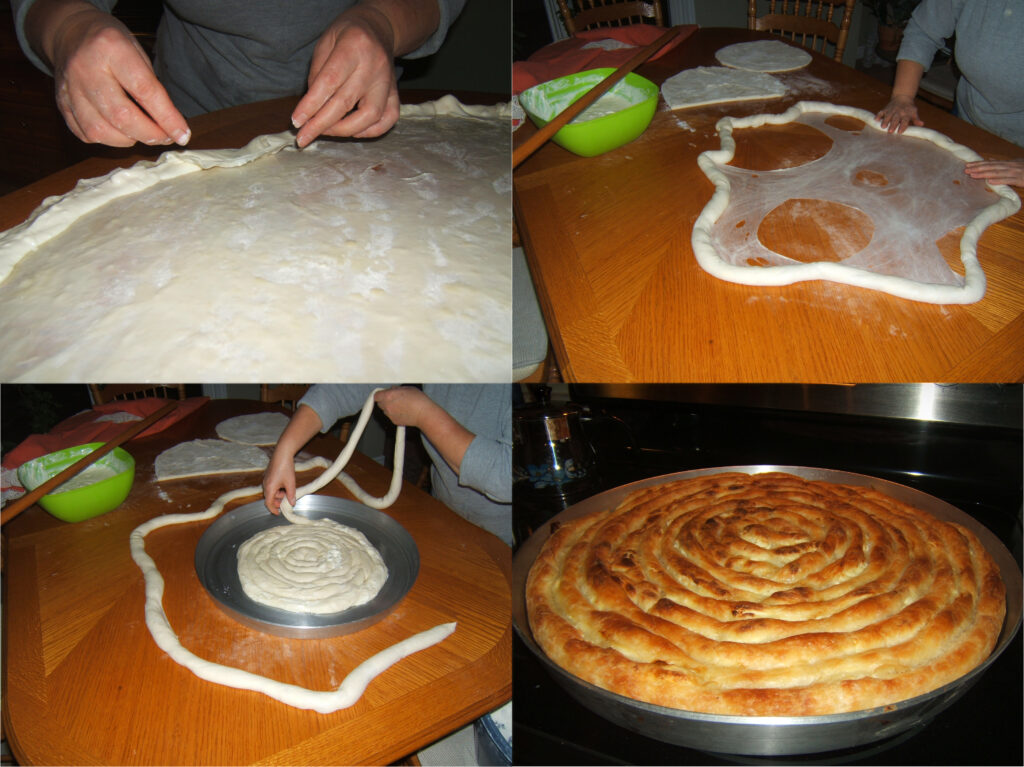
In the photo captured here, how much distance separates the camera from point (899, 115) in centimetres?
111

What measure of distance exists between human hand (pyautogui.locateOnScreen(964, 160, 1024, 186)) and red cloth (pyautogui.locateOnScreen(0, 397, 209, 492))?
1365 millimetres

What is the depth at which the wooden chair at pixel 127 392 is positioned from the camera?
148cm

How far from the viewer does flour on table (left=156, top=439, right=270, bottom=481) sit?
3.63ft

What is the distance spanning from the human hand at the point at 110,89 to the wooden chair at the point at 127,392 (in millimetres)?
635

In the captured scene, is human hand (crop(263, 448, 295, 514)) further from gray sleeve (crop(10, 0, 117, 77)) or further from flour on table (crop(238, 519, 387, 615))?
gray sleeve (crop(10, 0, 117, 77))

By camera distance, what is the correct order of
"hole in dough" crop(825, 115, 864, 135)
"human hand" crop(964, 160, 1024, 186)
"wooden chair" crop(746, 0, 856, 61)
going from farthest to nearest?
"wooden chair" crop(746, 0, 856, 61), "hole in dough" crop(825, 115, 864, 135), "human hand" crop(964, 160, 1024, 186)

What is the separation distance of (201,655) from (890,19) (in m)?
3.25

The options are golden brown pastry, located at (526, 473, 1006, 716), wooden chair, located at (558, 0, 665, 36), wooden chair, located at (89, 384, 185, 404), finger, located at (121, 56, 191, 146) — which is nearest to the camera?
golden brown pastry, located at (526, 473, 1006, 716)

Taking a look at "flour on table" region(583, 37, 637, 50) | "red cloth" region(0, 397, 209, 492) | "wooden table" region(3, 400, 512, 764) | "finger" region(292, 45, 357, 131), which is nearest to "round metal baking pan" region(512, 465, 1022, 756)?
"wooden table" region(3, 400, 512, 764)

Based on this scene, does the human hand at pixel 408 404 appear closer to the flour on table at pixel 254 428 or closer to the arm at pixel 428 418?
the arm at pixel 428 418

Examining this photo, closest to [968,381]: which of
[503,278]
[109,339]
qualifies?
[503,278]

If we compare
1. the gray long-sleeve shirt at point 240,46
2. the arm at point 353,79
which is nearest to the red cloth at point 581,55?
the gray long-sleeve shirt at point 240,46

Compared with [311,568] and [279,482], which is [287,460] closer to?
[279,482]

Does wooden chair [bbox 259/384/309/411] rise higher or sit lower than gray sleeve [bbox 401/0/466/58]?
lower
